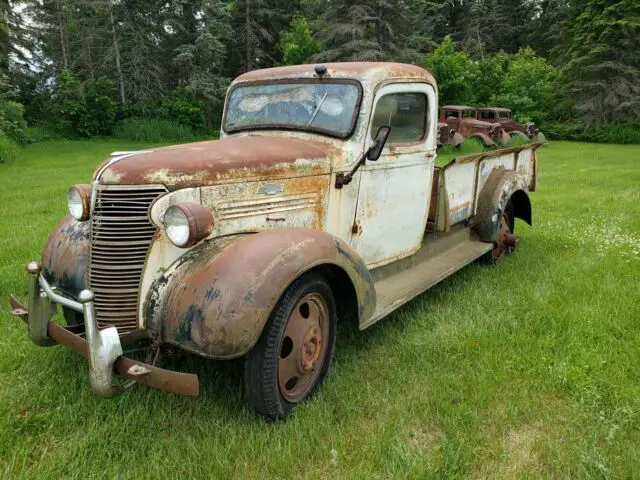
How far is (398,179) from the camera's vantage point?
3.83 metres

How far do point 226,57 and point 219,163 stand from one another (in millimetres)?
22355

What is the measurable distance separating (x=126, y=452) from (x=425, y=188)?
2.86 metres

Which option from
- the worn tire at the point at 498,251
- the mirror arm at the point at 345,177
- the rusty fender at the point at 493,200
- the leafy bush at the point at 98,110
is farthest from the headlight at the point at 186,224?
the leafy bush at the point at 98,110

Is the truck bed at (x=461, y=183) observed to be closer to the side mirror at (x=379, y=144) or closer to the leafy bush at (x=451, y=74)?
the side mirror at (x=379, y=144)

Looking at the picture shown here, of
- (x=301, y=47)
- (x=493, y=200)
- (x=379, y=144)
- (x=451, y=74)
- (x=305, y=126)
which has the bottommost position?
(x=493, y=200)

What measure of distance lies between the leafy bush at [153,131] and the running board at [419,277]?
18.1m

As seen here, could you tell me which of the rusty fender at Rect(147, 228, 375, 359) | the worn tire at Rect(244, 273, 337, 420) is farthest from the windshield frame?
the worn tire at Rect(244, 273, 337, 420)

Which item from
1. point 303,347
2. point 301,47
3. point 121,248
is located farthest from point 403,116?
point 301,47

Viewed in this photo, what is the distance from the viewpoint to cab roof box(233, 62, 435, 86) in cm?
354

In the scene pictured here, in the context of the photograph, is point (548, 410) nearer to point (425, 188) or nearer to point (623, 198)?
point (425, 188)

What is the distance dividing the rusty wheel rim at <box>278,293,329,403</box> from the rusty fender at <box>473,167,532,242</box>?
275 centimetres

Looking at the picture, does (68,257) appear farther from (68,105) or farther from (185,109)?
(68,105)

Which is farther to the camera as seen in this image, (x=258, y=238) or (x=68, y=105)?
(x=68, y=105)

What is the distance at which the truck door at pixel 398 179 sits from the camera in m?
3.60
